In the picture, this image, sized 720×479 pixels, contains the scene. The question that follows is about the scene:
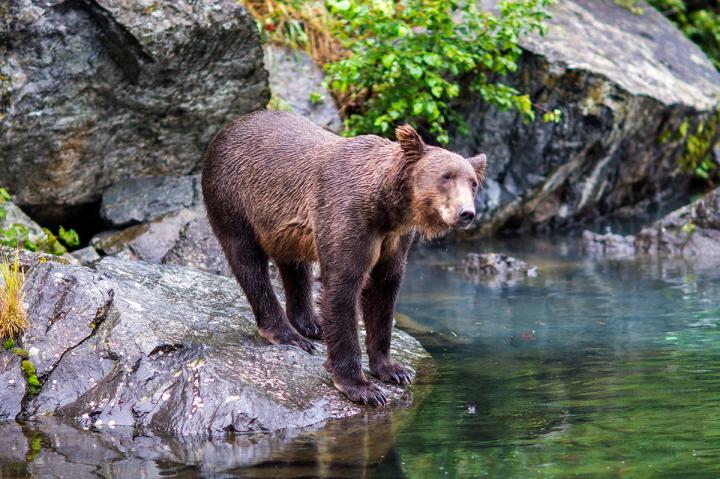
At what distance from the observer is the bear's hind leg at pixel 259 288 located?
24.5ft

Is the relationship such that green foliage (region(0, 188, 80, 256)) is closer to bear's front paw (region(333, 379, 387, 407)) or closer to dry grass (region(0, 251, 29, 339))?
dry grass (region(0, 251, 29, 339))

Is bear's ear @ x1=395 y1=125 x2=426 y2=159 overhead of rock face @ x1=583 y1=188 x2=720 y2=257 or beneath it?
overhead

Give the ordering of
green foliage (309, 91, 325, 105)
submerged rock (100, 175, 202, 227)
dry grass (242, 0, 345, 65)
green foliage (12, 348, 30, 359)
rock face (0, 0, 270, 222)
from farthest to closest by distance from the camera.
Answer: dry grass (242, 0, 345, 65)
green foliage (309, 91, 325, 105)
submerged rock (100, 175, 202, 227)
rock face (0, 0, 270, 222)
green foliage (12, 348, 30, 359)

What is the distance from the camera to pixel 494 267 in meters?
12.2

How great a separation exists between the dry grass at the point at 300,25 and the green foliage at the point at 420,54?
84 centimetres

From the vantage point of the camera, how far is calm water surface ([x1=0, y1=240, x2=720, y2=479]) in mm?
5477

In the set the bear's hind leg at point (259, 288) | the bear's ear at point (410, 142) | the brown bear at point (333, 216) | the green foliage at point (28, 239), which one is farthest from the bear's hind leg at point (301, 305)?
the green foliage at point (28, 239)

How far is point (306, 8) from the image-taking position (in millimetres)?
14398

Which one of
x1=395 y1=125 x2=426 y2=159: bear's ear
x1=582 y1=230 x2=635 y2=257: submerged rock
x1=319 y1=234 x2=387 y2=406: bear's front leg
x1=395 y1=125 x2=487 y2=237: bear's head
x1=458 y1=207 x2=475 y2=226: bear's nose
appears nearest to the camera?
x1=458 y1=207 x2=475 y2=226: bear's nose

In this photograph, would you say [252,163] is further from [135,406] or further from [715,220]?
[715,220]

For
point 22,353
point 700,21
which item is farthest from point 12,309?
point 700,21

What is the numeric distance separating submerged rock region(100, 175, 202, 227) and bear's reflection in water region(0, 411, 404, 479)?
16.9 feet

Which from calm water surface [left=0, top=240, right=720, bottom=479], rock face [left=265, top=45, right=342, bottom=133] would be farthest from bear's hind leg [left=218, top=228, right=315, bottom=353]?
rock face [left=265, top=45, right=342, bottom=133]

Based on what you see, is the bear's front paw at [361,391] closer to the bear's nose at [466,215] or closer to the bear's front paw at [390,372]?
the bear's front paw at [390,372]
